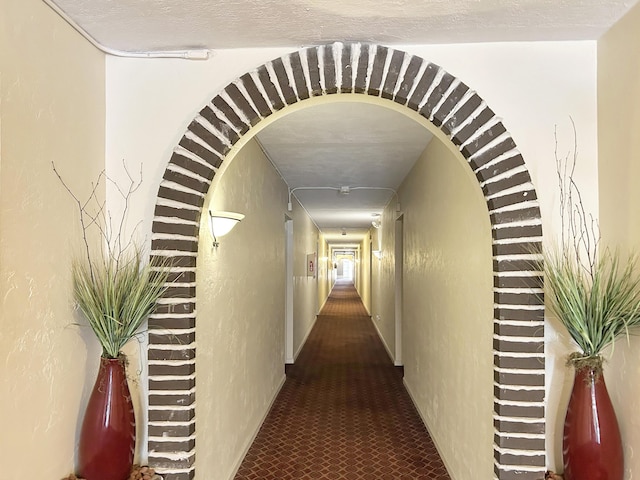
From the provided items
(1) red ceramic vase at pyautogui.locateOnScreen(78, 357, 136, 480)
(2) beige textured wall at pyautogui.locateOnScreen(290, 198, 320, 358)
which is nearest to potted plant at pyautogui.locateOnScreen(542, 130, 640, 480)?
(1) red ceramic vase at pyautogui.locateOnScreen(78, 357, 136, 480)

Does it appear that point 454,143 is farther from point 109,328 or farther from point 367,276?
point 367,276

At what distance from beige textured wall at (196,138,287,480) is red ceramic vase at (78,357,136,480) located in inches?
18.3

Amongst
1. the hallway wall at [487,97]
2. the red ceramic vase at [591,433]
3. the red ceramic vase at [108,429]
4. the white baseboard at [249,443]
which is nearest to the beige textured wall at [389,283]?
the white baseboard at [249,443]

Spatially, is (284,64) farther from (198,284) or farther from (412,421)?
(412,421)

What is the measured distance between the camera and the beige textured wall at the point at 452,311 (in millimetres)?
2160

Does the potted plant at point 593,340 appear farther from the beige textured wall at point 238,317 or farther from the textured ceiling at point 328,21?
the beige textured wall at point 238,317

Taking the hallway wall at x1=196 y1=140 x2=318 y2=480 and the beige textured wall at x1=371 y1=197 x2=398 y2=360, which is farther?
the beige textured wall at x1=371 y1=197 x2=398 y2=360

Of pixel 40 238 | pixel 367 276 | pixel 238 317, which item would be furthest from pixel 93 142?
pixel 367 276

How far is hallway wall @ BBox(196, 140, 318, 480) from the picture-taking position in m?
2.25

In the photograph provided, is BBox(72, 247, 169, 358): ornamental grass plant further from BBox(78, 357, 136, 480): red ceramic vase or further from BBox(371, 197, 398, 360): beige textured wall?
BBox(371, 197, 398, 360): beige textured wall

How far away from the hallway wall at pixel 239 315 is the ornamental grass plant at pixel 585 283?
1482 millimetres

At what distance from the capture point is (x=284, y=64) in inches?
73.0

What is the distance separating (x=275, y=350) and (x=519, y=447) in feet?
9.97

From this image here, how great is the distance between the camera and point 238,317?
2.94 meters
